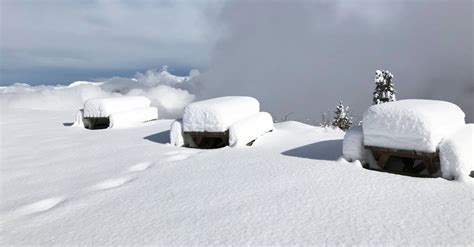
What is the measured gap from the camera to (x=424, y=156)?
7363 millimetres

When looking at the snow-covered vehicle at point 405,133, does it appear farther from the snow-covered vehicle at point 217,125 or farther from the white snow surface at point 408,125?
the snow-covered vehicle at point 217,125

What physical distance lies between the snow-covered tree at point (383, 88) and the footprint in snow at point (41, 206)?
33083 millimetres

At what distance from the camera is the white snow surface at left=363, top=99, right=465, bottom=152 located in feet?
23.6

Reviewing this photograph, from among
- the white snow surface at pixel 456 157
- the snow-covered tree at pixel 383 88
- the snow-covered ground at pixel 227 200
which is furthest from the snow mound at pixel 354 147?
the snow-covered tree at pixel 383 88

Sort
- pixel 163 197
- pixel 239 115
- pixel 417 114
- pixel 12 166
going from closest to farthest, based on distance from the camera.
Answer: pixel 163 197
pixel 417 114
pixel 12 166
pixel 239 115

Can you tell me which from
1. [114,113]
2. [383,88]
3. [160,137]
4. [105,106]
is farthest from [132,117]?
[383,88]

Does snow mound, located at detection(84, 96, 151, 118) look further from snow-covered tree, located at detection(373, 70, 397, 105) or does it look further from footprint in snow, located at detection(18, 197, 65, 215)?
snow-covered tree, located at detection(373, 70, 397, 105)

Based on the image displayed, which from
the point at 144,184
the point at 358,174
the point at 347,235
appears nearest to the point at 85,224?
the point at 144,184

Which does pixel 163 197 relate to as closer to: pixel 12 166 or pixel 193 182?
pixel 193 182

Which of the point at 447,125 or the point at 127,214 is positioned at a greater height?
the point at 447,125

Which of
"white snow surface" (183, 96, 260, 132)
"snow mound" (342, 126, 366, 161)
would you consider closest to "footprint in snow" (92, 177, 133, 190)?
"white snow surface" (183, 96, 260, 132)

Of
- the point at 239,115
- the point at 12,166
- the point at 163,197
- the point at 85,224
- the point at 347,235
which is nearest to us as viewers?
the point at 347,235

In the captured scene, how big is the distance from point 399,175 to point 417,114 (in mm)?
1249

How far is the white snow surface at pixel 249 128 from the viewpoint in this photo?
10.2m
